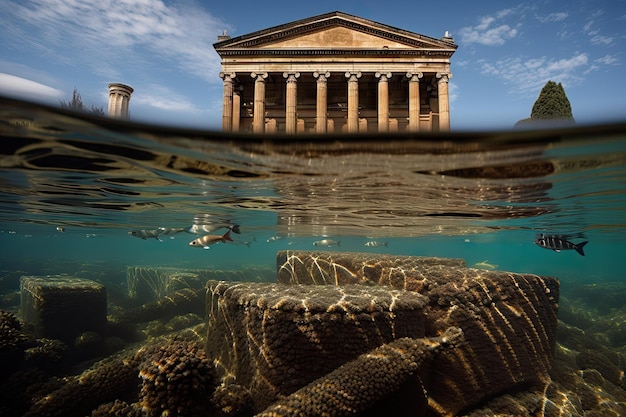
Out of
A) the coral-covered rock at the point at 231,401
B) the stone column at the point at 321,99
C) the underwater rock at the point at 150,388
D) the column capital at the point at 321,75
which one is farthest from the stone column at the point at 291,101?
the coral-covered rock at the point at 231,401

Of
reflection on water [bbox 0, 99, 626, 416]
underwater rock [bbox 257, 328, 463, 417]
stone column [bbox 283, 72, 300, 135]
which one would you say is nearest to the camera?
underwater rock [bbox 257, 328, 463, 417]

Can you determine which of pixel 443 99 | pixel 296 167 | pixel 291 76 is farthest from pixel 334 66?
pixel 296 167

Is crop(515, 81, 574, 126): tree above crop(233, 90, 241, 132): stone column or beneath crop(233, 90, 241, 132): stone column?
beneath

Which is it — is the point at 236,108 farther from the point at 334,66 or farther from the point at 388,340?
the point at 388,340

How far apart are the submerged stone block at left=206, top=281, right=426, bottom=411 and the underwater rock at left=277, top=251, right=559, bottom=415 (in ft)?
Result: 3.29

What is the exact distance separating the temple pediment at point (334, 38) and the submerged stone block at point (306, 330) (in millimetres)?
28678

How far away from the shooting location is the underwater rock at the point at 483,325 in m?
6.45

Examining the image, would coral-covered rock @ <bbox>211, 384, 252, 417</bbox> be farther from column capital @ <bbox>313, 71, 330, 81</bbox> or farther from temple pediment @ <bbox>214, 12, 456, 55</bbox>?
temple pediment @ <bbox>214, 12, 456, 55</bbox>

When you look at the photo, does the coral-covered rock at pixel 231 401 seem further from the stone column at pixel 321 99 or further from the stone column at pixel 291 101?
the stone column at pixel 321 99

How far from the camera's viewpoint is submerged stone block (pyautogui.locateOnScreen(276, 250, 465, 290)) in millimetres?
8023

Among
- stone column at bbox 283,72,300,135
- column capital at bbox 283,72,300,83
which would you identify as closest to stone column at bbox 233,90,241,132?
stone column at bbox 283,72,300,135

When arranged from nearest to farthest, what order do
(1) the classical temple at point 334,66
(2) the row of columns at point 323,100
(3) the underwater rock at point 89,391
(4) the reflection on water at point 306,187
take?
(3) the underwater rock at point 89,391 → (4) the reflection on water at point 306,187 → (2) the row of columns at point 323,100 → (1) the classical temple at point 334,66

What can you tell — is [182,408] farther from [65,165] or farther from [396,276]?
[65,165]

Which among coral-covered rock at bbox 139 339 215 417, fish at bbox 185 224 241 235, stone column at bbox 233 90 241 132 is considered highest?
stone column at bbox 233 90 241 132
